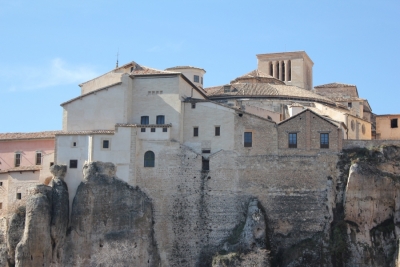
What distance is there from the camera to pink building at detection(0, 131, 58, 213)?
65875 millimetres

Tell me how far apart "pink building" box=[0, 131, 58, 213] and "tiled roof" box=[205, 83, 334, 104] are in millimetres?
13090

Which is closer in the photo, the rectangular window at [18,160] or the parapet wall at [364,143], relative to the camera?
the parapet wall at [364,143]

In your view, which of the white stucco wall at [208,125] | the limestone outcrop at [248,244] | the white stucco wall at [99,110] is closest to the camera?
the limestone outcrop at [248,244]

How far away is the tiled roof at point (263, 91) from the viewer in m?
71.6

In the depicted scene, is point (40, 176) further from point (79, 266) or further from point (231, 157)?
point (231, 157)

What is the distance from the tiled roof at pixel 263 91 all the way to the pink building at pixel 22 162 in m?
13.1

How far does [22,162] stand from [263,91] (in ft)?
61.4

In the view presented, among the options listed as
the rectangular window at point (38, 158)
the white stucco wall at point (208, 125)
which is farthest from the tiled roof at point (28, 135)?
the white stucco wall at point (208, 125)

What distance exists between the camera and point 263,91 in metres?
72.1

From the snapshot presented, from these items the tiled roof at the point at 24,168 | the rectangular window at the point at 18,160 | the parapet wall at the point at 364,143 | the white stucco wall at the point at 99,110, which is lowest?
the tiled roof at the point at 24,168

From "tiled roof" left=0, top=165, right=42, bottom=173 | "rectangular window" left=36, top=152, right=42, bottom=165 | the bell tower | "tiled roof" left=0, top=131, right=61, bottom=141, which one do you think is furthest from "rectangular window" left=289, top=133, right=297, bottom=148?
the bell tower

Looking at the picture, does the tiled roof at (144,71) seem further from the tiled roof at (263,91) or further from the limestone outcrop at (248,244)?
the limestone outcrop at (248,244)

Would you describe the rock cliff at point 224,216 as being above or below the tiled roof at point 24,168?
below

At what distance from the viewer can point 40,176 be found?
65875mm
